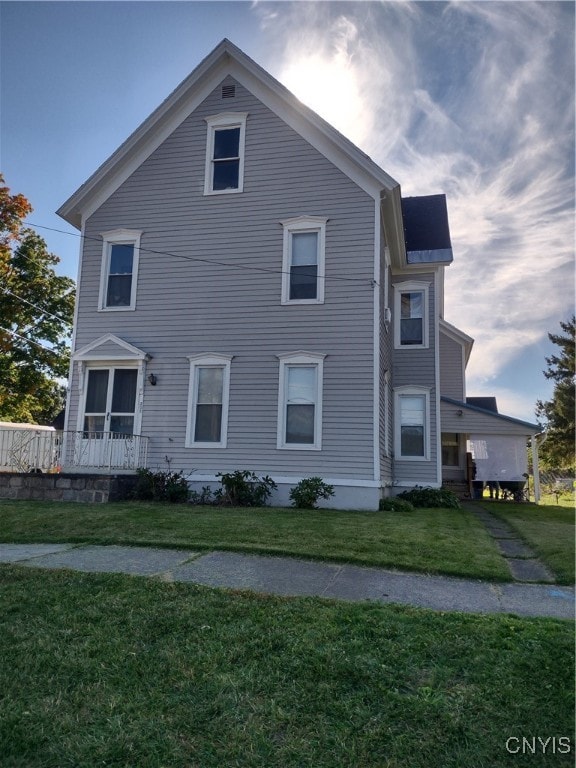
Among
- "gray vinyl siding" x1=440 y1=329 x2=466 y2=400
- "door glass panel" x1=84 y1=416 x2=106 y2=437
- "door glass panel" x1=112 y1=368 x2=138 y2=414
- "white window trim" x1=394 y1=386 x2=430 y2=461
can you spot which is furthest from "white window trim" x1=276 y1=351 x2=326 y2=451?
"gray vinyl siding" x1=440 y1=329 x2=466 y2=400

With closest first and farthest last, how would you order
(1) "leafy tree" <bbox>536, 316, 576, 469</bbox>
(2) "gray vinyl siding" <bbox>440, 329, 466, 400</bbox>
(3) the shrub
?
(3) the shrub → (2) "gray vinyl siding" <bbox>440, 329, 466, 400</bbox> → (1) "leafy tree" <bbox>536, 316, 576, 469</bbox>

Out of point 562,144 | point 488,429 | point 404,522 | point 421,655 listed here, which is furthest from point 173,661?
point 488,429

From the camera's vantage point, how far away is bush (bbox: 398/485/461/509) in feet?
44.9

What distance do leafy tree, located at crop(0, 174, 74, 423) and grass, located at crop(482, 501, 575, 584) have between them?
19.2 metres

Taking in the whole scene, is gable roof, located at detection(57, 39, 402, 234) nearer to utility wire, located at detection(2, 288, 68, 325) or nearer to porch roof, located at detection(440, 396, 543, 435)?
porch roof, located at detection(440, 396, 543, 435)

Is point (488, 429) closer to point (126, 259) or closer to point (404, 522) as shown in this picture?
point (404, 522)

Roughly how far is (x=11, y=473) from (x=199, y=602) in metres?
8.82

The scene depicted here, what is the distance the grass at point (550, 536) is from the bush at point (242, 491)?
15.9 ft

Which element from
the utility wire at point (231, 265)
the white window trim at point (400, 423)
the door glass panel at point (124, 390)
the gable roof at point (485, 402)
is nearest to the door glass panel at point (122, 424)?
the door glass panel at point (124, 390)

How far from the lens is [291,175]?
1273 cm

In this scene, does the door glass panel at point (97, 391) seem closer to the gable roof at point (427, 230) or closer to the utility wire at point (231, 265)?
the utility wire at point (231, 265)

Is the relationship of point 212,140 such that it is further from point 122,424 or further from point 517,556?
point 517,556

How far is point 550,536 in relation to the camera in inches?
345

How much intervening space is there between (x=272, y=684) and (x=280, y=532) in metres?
4.49
